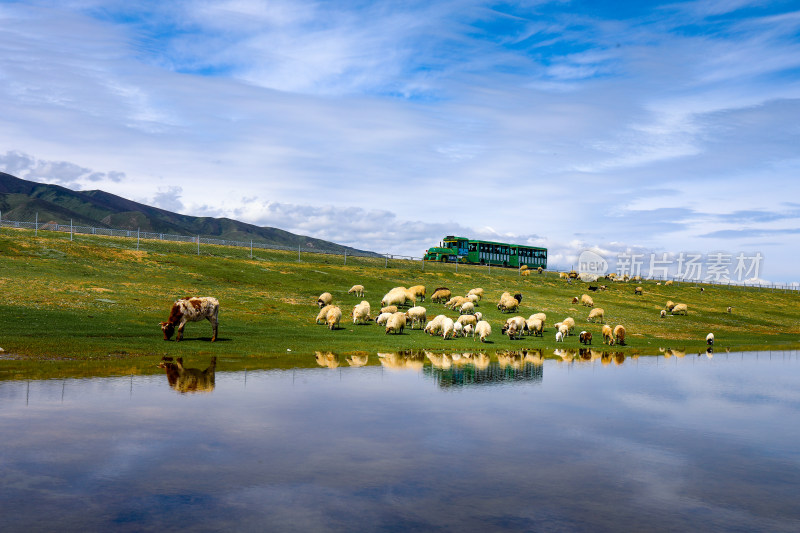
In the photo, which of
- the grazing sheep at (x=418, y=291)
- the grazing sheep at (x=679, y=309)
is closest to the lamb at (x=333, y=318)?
the grazing sheep at (x=418, y=291)

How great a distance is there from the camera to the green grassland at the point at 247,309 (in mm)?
26562

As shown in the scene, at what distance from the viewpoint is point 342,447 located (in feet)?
41.6

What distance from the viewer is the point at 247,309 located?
42.5m

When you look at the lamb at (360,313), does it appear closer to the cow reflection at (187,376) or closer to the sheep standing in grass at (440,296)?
the sheep standing in grass at (440,296)

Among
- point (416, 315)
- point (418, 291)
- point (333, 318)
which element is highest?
point (418, 291)

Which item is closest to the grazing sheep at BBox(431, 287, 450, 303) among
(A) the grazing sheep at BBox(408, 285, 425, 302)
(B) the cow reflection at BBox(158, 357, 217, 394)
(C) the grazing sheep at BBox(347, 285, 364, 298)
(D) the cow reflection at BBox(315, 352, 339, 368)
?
(A) the grazing sheep at BBox(408, 285, 425, 302)

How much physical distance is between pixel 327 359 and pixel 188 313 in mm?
8616

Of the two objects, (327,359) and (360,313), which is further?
(360,313)

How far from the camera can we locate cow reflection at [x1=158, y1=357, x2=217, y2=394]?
1856 centimetres

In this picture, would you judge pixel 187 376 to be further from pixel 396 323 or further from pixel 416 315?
pixel 416 315

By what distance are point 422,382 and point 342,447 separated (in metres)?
9.11

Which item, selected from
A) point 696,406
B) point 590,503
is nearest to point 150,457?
point 590,503

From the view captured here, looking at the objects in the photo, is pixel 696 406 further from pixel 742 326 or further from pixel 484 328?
pixel 742 326

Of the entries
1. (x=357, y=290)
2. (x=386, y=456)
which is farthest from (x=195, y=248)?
(x=386, y=456)
